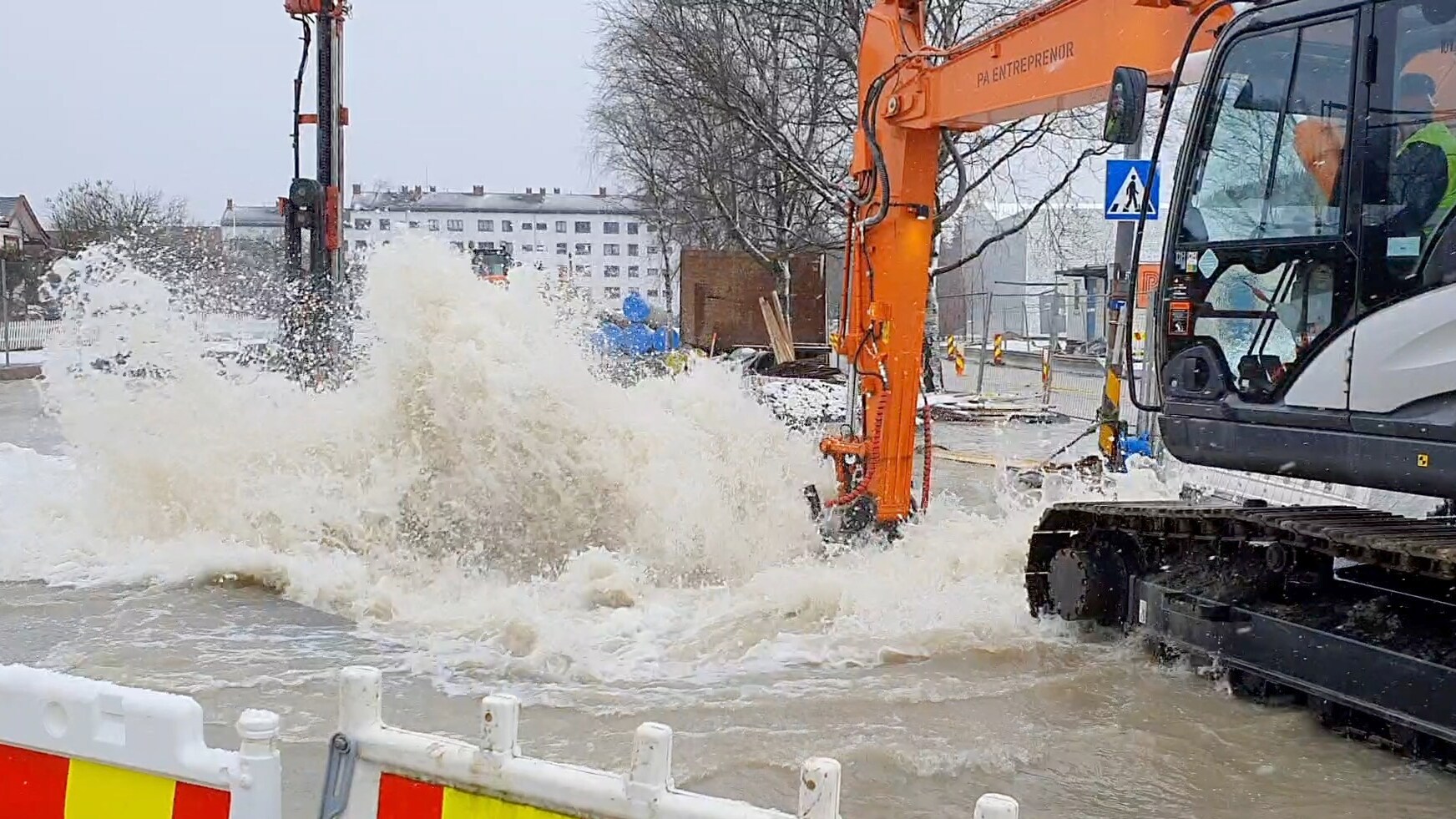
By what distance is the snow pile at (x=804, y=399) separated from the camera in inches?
643

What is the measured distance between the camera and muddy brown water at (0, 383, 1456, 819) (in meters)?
4.95

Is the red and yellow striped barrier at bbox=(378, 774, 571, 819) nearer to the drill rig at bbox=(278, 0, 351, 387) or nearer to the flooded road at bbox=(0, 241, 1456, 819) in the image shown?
the flooded road at bbox=(0, 241, 1456, 819)

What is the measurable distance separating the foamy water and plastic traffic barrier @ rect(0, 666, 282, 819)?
4185 millimetres

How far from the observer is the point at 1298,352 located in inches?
207

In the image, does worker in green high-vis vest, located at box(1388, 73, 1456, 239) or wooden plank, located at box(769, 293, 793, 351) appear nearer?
worker in green high-vis vest, located at box(1388, 73, 1456, 239)

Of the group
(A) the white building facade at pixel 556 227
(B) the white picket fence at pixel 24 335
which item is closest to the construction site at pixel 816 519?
(B) the white picket fence at pixel 24 335

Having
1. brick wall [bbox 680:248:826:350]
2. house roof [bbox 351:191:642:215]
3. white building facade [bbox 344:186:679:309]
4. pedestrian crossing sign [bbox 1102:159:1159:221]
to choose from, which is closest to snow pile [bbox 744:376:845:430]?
pedestrian crossing sign [bbox 1102:159:1159:221]

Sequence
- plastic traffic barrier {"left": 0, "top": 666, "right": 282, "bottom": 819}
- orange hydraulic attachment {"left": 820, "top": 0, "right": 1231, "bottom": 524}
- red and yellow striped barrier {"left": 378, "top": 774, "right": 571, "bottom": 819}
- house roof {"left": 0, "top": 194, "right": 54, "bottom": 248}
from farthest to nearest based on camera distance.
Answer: house roof {"left": 0, "top": 194, "right": 54, "bottom": 248} < orange hydraulic attachment {"left": 820, "top": 0, "right": 1231, "bottom": 524} < plastic traffic barrier {"left": 0, "top": 666, "right": 282, "bottom": 819} < red and yellow striped barrier {"left": 378, "top": 774, "right": 571, "bottom": 819}

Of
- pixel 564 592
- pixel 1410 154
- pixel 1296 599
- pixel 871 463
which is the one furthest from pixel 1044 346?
pixel 1410 154

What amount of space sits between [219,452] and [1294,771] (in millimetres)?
7293

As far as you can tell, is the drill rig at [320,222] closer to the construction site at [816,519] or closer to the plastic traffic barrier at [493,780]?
the construction site at [816,519]

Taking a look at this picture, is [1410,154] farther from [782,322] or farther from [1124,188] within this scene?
[782,322]

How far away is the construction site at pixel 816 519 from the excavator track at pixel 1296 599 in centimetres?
2

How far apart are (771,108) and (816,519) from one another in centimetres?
1739
